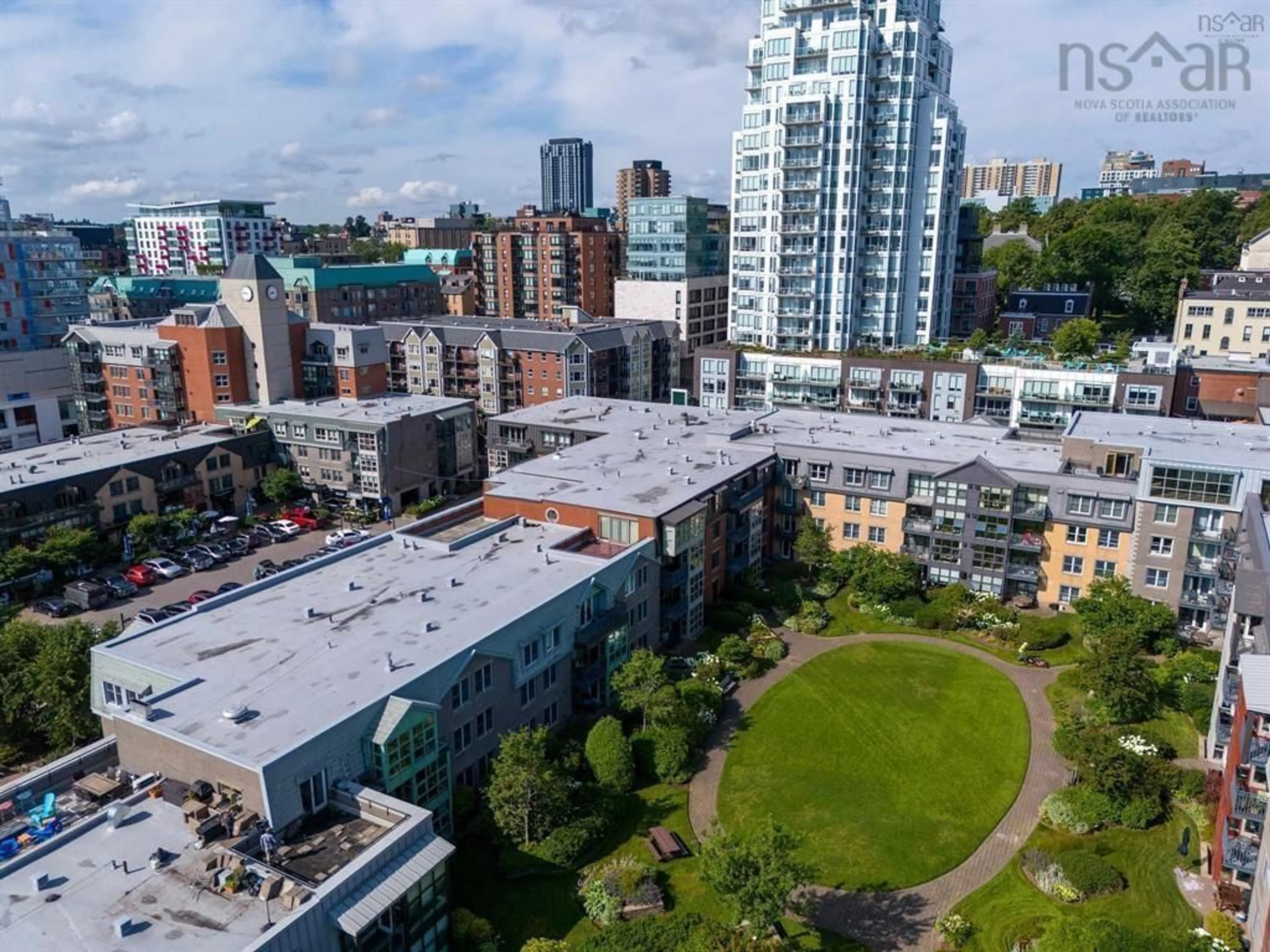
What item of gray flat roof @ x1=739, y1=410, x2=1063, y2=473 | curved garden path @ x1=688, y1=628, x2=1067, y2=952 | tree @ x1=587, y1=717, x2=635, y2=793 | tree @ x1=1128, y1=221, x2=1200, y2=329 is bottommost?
curved garden path @ x1=688, y1=628, x2=1067, y2=952

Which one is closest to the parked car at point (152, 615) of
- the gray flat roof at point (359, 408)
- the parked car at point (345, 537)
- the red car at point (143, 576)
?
the red car at point (143, 576)

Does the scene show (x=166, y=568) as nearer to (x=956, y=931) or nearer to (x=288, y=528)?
(x=288, y=528)

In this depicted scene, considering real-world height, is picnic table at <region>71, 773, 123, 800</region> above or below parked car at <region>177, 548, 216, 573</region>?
above

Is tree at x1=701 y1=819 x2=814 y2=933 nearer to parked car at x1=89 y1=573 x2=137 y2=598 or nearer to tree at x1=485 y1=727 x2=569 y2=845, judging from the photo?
tree at x1=485 y1=727 x2=569 y2=845

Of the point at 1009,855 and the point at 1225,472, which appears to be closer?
the point at 1009,855

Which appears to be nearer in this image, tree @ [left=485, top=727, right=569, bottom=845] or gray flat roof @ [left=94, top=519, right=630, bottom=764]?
gray flat roof @ [left=94, top=519, right=630, bottom=764]

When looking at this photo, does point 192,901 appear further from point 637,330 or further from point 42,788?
point 637,330

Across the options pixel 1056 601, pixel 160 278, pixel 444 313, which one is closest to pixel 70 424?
pixel 160 278

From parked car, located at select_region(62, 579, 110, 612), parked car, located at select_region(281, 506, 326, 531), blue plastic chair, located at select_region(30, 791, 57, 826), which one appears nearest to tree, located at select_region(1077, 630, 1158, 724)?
blue plastic chair, located at select_region(30, 791, 57, 826)
